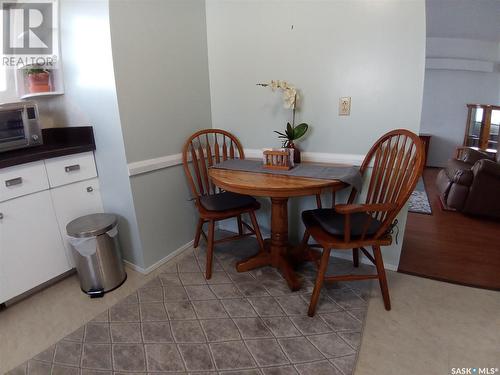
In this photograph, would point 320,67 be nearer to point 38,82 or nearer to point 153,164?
point 153,164

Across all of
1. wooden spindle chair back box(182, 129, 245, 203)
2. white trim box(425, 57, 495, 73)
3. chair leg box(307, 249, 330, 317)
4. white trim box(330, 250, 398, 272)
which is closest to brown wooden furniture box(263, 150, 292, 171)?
wooden spindle chair back box(182, 129, 245, 203)

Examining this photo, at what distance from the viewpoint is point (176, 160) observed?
7.15ft

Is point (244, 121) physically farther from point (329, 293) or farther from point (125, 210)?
point (329, 293)

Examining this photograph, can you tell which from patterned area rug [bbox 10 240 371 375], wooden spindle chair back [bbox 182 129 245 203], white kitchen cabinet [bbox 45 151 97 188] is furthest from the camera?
wooden spindle chair back [bbox 182 129 245 203]

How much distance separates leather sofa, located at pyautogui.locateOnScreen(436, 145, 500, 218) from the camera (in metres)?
2.93

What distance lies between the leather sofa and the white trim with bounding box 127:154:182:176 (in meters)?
3.06

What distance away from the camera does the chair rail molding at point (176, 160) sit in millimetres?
1894

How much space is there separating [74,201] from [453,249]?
3.02 m

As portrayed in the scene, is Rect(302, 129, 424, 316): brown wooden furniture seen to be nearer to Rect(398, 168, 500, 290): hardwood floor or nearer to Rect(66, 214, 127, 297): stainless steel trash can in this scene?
Rect(398, 168, 500, 290): hardwood floor

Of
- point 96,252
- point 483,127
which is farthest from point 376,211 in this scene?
point 483,127

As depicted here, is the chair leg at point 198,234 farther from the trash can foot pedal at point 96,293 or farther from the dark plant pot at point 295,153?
the dark plant pot at point 295,153

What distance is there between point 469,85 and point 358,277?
232 inches

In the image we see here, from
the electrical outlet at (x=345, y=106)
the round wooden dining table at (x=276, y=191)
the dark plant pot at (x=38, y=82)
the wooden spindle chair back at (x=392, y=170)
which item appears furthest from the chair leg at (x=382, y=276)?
the dark plant pot at (x=38, y=82)

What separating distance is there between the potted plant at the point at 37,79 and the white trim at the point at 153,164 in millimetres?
851
